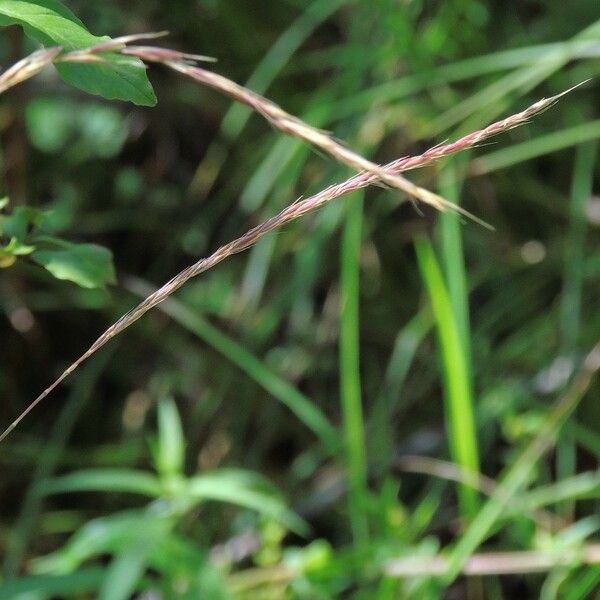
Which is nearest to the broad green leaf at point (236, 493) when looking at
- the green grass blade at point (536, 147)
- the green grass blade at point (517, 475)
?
the green grass blade at point (517, 475)

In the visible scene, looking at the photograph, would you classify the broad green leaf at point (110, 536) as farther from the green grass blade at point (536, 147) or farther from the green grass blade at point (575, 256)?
the green grass blade at point (536, 147)

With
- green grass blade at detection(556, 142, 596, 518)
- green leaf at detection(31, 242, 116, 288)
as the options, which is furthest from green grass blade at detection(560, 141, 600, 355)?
green leaf at detection(31, 242, 116, 288)

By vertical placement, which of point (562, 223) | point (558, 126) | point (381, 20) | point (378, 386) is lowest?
point (378, 386)

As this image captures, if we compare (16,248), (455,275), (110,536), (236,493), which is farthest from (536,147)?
(16,248)

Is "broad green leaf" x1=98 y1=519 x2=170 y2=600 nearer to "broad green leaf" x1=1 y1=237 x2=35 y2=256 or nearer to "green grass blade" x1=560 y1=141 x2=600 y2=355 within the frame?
"broad green leaf" x1=1 y1=237 x2=35 y2=256

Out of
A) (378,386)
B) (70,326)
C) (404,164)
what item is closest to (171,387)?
(70,326)

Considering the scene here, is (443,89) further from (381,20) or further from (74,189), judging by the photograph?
(74,189)
